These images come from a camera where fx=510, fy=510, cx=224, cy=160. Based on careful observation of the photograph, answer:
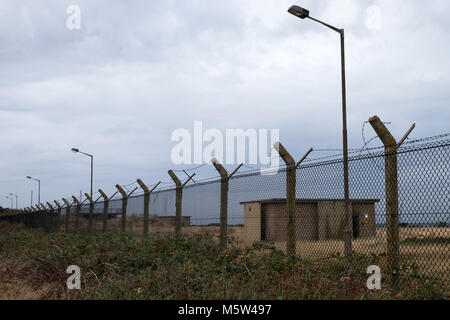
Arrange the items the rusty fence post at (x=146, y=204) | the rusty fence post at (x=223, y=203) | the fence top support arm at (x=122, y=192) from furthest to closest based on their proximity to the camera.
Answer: the fence top support arm at (x=122, y=192), the rusty fence post at (x=146, y=204), the rusty fence post at (x=223, y=203)

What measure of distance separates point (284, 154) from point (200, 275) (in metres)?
2.49

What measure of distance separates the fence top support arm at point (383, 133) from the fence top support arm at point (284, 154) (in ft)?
5.76

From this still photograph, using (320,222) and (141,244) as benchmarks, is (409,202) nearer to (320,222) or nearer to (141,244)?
(320,222)

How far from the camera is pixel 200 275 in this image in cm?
738

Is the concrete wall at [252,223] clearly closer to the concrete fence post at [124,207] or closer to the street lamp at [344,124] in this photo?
the street lamp at [344,124]

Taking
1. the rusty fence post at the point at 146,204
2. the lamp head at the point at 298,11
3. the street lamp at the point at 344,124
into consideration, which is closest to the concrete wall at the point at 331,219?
the street lamp at the point at 344,124

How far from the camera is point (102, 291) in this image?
7.00 metres

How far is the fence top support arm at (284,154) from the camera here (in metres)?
8.38

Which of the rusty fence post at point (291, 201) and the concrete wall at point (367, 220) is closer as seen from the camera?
the concrete wall at point (367, 220)

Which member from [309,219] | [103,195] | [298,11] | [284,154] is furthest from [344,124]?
[103,195]

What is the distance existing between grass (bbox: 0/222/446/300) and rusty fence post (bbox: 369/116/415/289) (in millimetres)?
238

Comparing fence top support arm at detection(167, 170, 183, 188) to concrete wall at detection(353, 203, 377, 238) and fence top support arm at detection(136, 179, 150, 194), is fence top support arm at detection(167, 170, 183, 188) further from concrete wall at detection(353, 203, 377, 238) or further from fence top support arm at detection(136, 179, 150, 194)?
concrete wall at detection(353, 203, 377, 238)

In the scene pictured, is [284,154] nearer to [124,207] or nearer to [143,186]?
[143,186]
